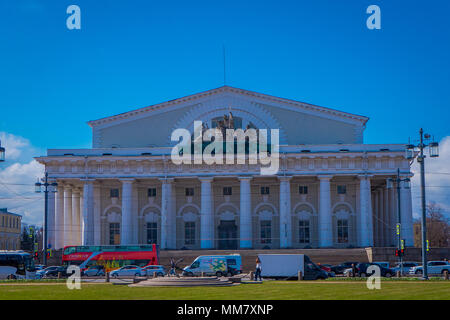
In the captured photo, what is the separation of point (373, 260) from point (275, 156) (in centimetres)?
1397

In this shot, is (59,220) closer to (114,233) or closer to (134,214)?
(114,233)

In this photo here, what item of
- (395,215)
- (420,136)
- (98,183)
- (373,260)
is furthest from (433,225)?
(420,136)

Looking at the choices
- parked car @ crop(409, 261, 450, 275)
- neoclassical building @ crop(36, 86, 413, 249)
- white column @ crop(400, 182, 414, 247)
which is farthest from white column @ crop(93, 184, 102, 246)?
parked car @ crop(409, 261, 450, 275)

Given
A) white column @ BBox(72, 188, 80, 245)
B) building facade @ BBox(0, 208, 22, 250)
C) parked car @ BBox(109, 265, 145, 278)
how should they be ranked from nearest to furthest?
parked car @ BBox(109, 265, 145, 278) < white column @ BBox(72, 188, 80, 245) < building facade @ BBox(0, 208, 22, 250)

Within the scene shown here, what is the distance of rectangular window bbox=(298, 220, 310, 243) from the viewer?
66.2m

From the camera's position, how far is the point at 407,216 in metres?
61.4

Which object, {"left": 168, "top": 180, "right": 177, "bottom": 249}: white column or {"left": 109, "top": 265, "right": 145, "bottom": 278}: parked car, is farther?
{"left": 168, "top": 180, "right": 177, "bottom": 249}: white column

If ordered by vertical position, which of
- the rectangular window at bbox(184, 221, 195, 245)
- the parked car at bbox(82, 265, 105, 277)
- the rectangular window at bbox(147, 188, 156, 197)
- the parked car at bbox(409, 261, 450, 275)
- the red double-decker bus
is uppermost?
the rectangular window at bbox(147, 188, 156, 197)

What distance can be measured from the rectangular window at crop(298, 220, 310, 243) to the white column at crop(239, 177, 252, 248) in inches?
238

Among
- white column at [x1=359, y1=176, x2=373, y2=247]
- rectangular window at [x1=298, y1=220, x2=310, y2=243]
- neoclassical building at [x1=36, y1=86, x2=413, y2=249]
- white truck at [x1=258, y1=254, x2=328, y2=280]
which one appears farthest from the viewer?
rectangular window at [x1=298, y1=220, x2=310, y2=243]

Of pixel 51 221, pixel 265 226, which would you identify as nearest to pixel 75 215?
pixel 51 221

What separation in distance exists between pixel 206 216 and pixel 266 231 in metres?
7.27

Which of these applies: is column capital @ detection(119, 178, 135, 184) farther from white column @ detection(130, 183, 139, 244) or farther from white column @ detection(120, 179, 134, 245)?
white column @ detection(130, 183, 139, 244)
